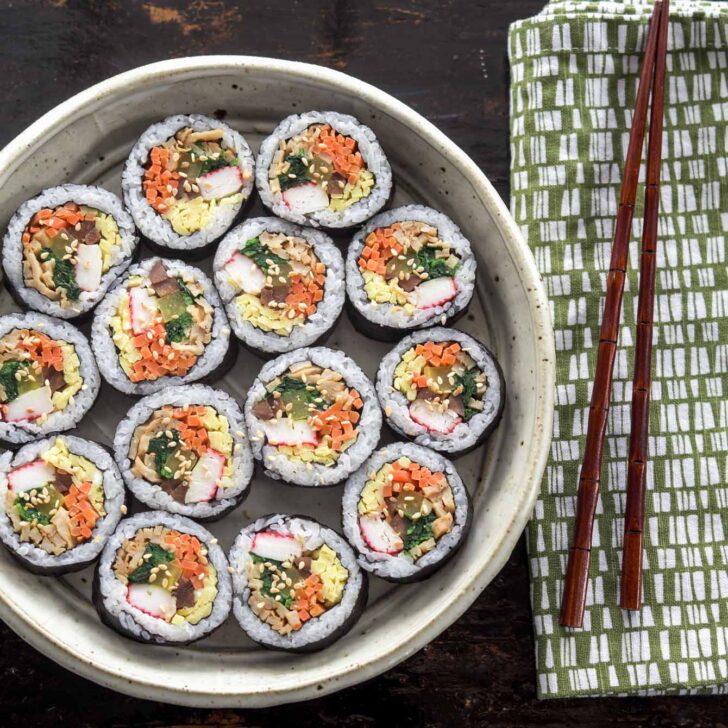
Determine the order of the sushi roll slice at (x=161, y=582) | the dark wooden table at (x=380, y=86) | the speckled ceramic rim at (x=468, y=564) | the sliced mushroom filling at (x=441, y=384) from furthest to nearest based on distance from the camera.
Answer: the dark wooden table at (x=380, y=86) → the sliced mushroom filling at (x=441, y=384) → the sushi roll slice at (x=161, y=582) → the speckled ceramic rim at (x=468, y=564)

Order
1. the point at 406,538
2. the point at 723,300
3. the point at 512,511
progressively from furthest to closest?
the point at 723,300 → the point at 406,538 → the point at 512,511

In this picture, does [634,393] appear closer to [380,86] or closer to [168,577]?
[380,86]

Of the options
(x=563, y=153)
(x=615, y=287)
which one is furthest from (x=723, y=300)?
(x=563, y=153)

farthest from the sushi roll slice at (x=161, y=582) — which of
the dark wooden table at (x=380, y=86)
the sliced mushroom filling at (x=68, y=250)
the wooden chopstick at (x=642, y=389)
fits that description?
the wooden chopstick at (x=642, y=389)

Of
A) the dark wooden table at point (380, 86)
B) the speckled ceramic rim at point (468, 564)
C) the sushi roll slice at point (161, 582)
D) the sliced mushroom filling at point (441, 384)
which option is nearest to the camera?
the speckled ceramic rim at point (468, 564)

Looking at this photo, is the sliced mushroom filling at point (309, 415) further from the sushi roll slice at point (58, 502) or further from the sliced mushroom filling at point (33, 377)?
the sliced mushroom filling at point (33, 377)

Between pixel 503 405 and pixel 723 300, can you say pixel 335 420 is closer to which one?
pixel 503 405

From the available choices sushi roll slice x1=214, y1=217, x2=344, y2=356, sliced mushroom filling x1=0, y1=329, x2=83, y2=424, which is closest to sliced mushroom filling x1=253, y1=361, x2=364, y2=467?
sushi roll slice x1=214, y1=217, x2=344, y2=356
